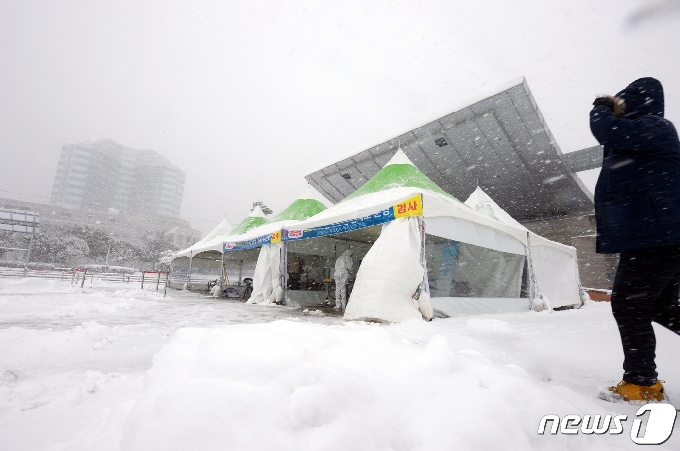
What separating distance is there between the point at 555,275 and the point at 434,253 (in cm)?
397

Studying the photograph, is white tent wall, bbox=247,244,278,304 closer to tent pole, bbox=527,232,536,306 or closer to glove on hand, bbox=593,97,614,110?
tent pole, bbox=527,232,536,306

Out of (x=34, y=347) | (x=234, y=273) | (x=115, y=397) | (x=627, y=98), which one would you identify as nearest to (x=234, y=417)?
(x=115, y=397)

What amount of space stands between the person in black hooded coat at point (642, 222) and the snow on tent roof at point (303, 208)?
8.52 m

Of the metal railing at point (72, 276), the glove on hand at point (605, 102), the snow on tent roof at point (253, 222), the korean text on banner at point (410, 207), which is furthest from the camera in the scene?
the snow on tent roof at point (253, 222)

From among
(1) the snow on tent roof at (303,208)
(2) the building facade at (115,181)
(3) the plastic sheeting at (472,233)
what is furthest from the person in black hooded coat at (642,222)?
(2) the building facade at (115,181)

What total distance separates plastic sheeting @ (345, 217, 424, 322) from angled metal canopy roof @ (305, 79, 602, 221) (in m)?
6.01

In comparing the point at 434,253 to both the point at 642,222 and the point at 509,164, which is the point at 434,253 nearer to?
the point at 642,222

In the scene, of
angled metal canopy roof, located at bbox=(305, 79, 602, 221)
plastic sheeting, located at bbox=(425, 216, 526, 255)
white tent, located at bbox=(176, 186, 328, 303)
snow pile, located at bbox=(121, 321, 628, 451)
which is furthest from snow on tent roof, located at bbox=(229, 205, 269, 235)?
snow pile, located at bbox=(121, 321, 628, 451)

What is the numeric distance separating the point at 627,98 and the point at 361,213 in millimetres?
4277

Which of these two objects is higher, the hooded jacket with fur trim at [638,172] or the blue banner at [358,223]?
the blue banner at [358,223]

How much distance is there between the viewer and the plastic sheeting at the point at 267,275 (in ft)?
26.9

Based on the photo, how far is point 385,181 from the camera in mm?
6934

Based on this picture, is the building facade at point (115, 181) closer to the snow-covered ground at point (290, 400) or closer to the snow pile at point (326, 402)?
→ the snow-covered ground at point (290, 400)

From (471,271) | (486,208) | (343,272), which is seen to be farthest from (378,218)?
(486,208)
